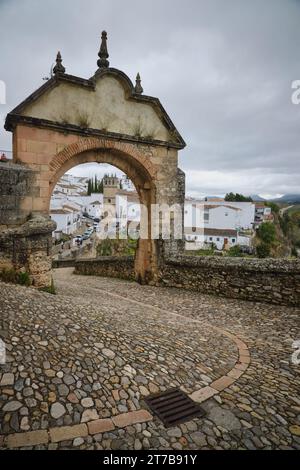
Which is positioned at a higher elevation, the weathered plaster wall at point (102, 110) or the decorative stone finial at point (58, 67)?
the decorative stone finial at point (58, 67)

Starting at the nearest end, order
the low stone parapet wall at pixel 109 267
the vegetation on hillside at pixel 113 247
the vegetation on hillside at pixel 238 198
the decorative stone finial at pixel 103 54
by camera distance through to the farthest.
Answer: the decorative stone finial at pixel 103 54 < the low stone parapet wall at pixel 109 267 < the vegetation on hillside at pixel 113 247 < the vegetation on hillside at pixel 238 198

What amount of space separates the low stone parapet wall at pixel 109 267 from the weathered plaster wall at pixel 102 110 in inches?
195

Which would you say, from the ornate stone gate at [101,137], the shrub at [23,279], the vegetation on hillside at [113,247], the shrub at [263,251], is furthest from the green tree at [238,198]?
the shrub at [23,279]

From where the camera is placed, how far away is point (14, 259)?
6043mm

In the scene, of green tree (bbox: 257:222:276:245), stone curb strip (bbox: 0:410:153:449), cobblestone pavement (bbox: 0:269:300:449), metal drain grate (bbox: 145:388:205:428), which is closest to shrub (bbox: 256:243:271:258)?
green tree (bbox: 257:222:276:245)

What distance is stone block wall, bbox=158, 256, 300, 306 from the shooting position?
21.9ft

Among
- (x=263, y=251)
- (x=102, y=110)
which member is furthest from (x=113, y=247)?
(x=263, y=251)

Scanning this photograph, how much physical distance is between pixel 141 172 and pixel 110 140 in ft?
5.11

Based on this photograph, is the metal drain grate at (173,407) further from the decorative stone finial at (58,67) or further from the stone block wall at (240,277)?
the decorative stone finial at (58,67)

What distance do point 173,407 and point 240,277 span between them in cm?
503

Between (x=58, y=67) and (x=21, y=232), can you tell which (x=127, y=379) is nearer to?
(x=21, y=232)

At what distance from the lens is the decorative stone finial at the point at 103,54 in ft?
26.7

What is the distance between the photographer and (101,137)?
26.3 feet
